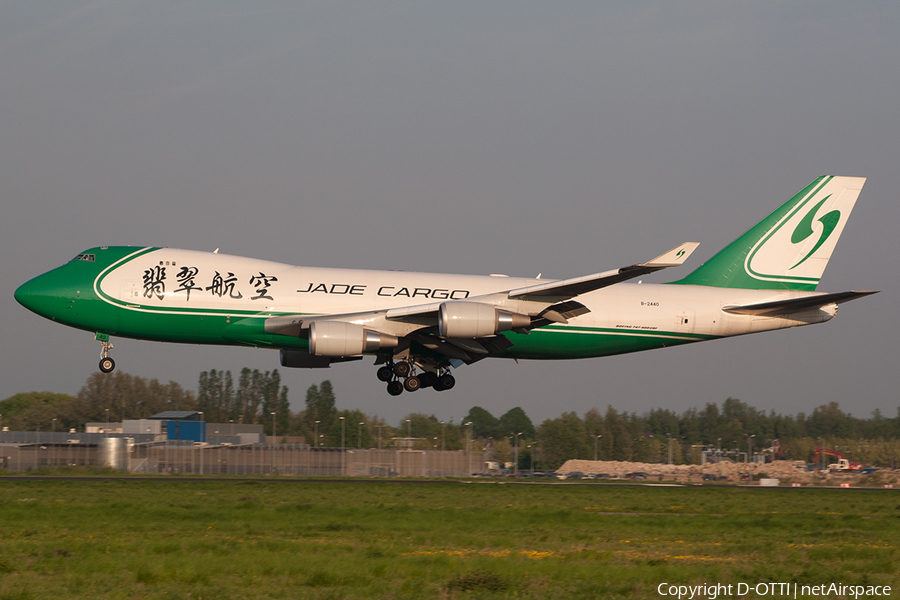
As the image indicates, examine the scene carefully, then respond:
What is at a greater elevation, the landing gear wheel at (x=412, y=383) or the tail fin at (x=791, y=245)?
the tail fin at (x=791, y=245)

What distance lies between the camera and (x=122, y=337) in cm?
3297

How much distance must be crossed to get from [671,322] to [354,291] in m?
12.7

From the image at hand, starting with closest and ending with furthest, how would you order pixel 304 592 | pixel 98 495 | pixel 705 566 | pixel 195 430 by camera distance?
pixel 304 592 < pixel 705 566 < pixel 98 495 < pixel 195 430

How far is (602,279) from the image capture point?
3075cm

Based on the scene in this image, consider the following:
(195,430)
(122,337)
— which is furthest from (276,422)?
(122,337)

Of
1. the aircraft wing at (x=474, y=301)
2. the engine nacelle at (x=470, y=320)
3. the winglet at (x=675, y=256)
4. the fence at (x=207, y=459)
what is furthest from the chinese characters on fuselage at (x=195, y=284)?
the fence at (x=207, y=459)

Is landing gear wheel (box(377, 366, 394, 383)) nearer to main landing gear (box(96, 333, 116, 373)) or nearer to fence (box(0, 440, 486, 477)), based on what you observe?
main landing gear (box(96, 333, 116, 373))

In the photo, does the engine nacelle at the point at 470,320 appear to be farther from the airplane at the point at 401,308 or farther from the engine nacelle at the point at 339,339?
the engine nacelle at the point at 339,339

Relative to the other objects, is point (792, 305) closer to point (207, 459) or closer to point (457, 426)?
point (207, 459)

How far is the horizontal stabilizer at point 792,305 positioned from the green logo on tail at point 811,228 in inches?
150

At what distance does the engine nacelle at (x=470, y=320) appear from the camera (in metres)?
31.6

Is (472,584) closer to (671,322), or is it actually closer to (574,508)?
(574,508)

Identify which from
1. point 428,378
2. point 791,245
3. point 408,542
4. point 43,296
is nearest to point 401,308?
point 428,378

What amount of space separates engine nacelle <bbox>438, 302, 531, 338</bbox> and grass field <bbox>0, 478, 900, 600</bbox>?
19.1 ft
